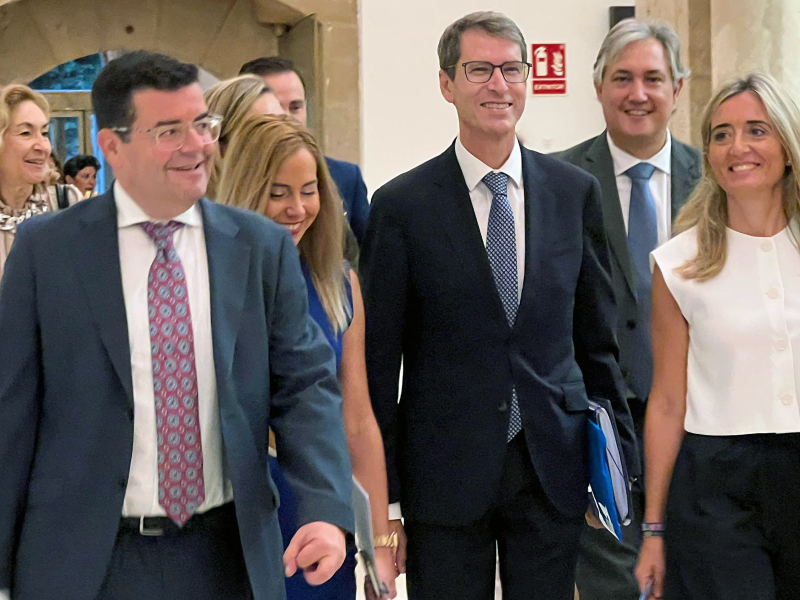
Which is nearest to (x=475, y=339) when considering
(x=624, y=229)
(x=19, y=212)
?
(x=624, y=229)

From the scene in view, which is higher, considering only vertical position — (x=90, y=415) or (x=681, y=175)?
(x=681, y=175)

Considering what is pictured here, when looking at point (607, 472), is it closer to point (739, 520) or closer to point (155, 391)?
point (739, 520)

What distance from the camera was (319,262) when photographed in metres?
2.56

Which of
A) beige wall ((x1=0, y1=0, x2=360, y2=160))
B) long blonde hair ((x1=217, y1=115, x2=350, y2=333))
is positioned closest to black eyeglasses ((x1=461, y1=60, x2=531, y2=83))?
long blonde hair ((x1=217, y1=115, x2=350, y2=333))

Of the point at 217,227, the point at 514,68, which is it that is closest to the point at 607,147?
the point at 514,68

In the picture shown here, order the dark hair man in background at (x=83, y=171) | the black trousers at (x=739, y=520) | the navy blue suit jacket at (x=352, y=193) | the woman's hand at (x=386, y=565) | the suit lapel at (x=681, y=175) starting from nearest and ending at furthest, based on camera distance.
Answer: the black trousers at (x=739, y=520), the woman's hand at (x=386, y=565), the suit lapel at (x=681, y=175), the navy blue suit jacket at (x=352, y=193), the dark hair man in background at (x=83, y=171)

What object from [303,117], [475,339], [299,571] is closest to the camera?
[299,571]

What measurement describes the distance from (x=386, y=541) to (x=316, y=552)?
0.72 metres

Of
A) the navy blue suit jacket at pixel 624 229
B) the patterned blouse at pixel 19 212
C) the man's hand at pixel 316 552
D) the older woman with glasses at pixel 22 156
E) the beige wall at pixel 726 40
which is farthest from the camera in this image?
the beige wall at pixel 726 40

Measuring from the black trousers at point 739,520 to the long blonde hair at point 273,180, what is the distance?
840 mm

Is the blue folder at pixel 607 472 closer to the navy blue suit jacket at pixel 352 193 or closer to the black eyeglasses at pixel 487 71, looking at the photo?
the black eyeglasses at pixel 487 71

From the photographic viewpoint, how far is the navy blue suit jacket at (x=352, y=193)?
11.1 feet

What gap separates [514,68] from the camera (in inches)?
105

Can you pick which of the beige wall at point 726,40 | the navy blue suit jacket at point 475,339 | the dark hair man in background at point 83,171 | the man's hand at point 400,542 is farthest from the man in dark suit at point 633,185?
the dark hair man in background at point 83,171
